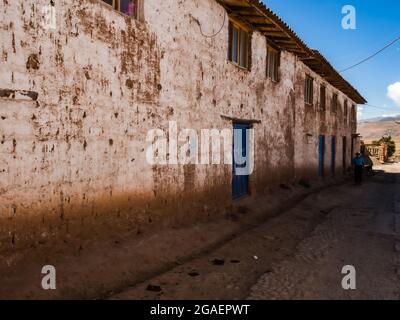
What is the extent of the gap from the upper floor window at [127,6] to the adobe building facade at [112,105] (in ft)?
0.27

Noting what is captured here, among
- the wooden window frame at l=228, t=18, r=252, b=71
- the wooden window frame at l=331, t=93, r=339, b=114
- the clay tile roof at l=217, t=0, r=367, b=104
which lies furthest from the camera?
the wooden window frame at l=331, t=93, r=339, b=114

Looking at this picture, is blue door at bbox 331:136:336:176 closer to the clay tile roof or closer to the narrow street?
the clay tile roof

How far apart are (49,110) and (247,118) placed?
244 inches

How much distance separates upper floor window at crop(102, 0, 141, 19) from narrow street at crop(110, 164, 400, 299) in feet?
13.4

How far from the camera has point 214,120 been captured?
8.32m

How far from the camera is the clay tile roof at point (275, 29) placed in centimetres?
868

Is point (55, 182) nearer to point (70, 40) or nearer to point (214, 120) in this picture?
point (70, 40)

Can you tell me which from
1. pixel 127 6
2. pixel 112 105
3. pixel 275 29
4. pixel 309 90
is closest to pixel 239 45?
pixel 275 29

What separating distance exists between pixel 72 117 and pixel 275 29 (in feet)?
23.8

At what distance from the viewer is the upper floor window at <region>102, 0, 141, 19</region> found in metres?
5.68

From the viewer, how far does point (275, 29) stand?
33.6 ft

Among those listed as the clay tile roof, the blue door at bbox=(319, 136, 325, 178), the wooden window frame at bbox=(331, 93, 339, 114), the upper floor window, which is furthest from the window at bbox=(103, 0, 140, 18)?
the wooden window frame at bbox=(331, 93, 339, 114)

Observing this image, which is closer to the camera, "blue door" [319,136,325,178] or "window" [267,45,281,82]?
"window" [267,45,281,82]
